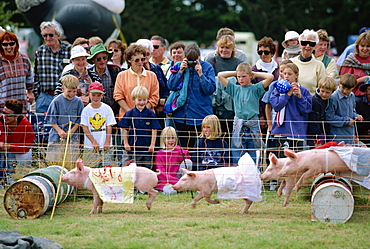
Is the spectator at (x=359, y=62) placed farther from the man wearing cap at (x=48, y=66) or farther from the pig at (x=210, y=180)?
the man wearing cap at (x=48, y=66)

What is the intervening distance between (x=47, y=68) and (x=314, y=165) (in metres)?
4.91

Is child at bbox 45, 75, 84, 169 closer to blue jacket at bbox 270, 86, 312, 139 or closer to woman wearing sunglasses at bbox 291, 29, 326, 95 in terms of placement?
blue jacket at bbox 270, 86, 312, 139

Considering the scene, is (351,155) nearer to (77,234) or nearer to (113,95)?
(77,234)

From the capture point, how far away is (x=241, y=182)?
7137 mm

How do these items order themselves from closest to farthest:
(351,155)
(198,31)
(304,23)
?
1. (351,155)
2. (304,23)
3. (198,31)

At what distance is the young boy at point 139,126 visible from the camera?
28.3ft

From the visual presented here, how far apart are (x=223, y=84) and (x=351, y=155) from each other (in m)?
2.54

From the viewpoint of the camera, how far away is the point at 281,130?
28.7 feet

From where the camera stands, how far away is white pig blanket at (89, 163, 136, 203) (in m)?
7.20

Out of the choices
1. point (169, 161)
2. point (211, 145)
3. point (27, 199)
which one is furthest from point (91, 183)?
point (211, 145)

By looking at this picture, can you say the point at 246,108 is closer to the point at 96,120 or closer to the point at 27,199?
the point at 96,120

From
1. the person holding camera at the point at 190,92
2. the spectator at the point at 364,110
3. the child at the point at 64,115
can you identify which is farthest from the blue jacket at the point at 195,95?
the spectator at the point at 364,110

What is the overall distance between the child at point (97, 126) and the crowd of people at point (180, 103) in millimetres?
15

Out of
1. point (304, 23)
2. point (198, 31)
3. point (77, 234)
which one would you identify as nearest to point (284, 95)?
point (77, 234)
